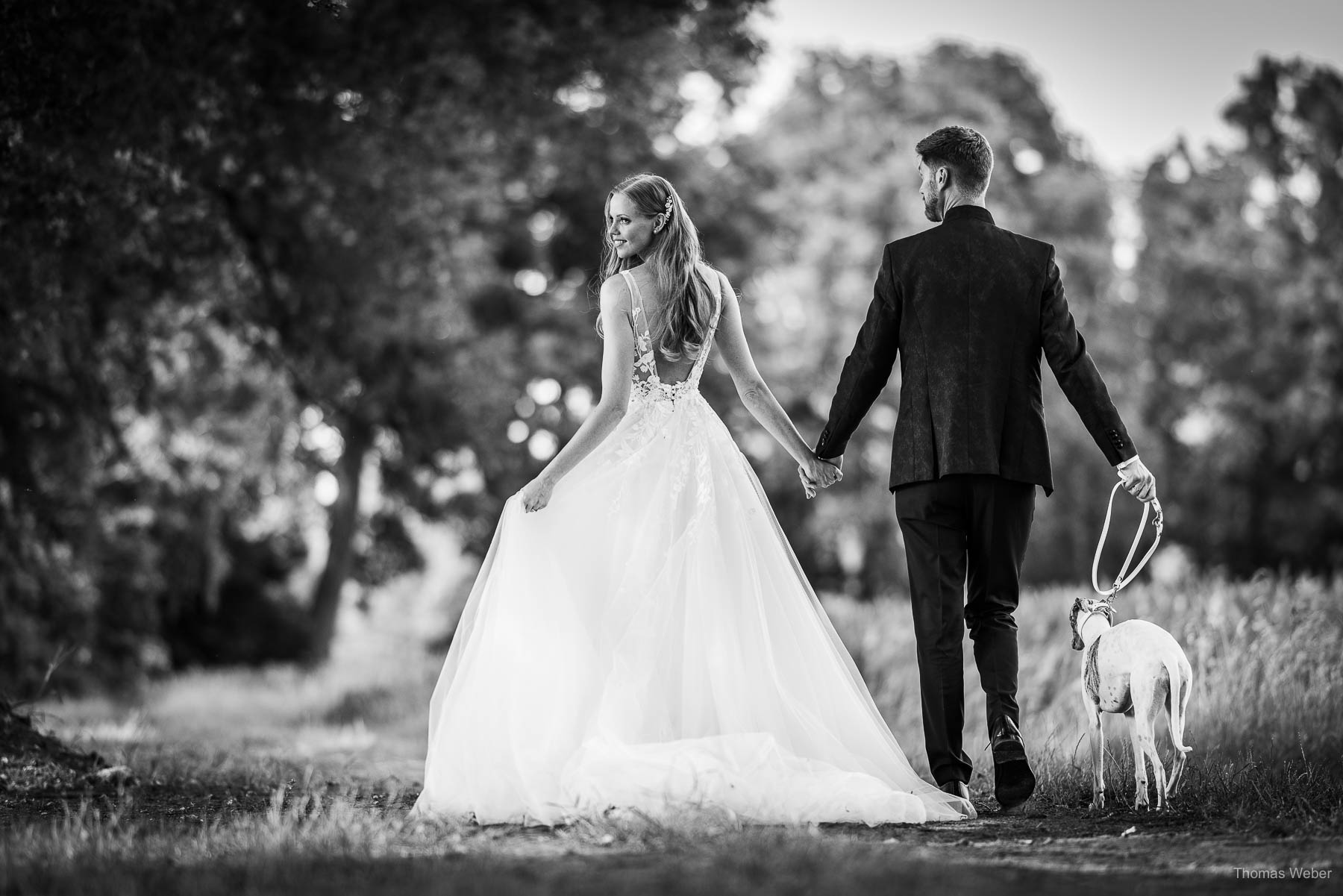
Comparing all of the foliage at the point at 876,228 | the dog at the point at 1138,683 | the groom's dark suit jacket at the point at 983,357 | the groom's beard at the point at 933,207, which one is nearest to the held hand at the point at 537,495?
the groom's dark suit jacket at the point at 983,357

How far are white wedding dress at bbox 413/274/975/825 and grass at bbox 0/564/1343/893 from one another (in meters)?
0.20

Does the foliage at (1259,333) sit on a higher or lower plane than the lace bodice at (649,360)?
higher

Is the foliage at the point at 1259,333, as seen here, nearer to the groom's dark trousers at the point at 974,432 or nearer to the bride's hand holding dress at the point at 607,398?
the groom's dark trousers at the point at 974,432

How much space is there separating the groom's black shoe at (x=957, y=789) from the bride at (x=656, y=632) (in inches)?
5.1

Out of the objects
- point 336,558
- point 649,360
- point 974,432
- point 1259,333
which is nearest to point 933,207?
point 974,432

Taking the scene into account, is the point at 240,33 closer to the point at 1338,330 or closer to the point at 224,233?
the point at 224,233

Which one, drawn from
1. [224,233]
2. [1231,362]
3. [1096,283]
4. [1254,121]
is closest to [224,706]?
[224,233]

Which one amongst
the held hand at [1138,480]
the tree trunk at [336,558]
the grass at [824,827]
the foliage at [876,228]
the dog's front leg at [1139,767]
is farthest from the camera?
the foliage at [876,228]

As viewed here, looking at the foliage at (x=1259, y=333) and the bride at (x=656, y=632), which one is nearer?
the bride at (x=656, y=632)

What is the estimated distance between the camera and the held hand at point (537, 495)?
16.8 feet

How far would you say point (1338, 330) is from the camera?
977 inches

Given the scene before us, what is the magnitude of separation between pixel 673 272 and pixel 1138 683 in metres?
2.41

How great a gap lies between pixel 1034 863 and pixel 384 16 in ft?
27.3

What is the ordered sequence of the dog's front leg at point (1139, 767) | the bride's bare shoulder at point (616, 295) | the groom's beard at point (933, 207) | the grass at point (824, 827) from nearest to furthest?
1. the grass at point (824, 827)
2. the dog's front leg at point (1139, 767)
3. the groom's beard at point (933, 207)
4. the bride's bare shoulder at point (616, 295)
